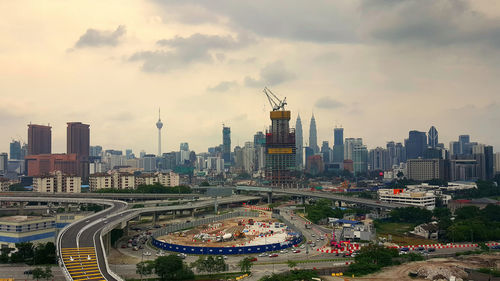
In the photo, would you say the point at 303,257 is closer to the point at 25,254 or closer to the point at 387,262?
the point at 387,262

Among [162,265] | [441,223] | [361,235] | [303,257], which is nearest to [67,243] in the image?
[162,265]

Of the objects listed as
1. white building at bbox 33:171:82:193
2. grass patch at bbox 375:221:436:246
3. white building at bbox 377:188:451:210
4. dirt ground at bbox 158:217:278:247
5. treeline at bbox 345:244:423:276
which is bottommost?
grass patch at bbox 375:221:436:246

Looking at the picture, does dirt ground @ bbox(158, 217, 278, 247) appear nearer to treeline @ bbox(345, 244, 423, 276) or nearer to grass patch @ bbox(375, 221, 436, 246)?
treeline @ bbox(345, 244, 423, 276)

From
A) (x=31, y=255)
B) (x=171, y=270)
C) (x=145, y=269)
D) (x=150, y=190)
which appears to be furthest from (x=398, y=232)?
(x=150, y=190)

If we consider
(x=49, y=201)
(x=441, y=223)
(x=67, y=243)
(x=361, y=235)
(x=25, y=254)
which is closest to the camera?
(x=67, y=243)

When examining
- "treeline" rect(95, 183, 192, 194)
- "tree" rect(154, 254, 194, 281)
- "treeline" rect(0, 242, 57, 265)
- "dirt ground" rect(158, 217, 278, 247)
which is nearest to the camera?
"tree" rect(154, 254, 194, 281)

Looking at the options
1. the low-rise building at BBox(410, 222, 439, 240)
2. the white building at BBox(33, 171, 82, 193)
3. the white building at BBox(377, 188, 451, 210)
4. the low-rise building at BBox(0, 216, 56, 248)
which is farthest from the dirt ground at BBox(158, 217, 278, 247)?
the white building at BBox(33, 171, 82, 193)

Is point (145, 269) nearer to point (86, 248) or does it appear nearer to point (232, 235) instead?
point (86, 248)
